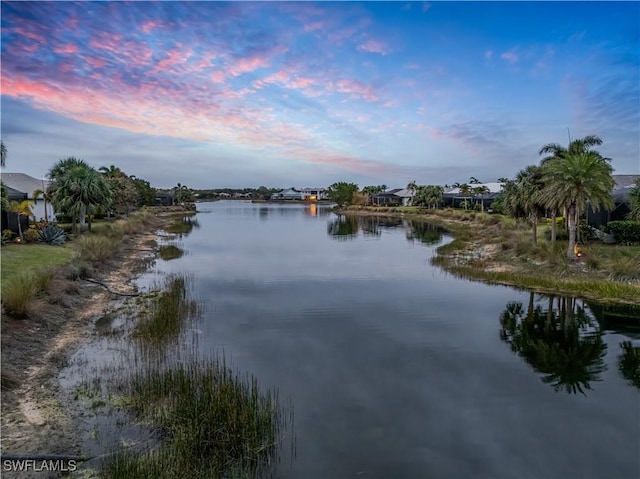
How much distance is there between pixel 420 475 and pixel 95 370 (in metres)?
9.79

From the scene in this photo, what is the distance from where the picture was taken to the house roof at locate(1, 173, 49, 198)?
163ft

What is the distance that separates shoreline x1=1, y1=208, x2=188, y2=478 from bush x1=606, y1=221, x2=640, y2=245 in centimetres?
3312

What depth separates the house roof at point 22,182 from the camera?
49.6 meters

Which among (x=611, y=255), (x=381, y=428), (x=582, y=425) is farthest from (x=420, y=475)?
(x=611, y=255)

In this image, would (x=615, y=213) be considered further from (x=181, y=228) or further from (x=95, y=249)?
(x=181, y=228)

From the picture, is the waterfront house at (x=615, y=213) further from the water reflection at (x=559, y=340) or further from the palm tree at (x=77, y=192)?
the palm tree at (x=77, y=192)

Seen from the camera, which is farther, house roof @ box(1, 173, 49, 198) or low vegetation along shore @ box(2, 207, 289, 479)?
house roof @ box(1, 173, 49, 198)

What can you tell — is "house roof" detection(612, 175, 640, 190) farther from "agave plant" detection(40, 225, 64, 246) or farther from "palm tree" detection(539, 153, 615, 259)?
"agave plant" detection(40, 225, 64, 246)

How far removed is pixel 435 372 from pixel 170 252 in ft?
106

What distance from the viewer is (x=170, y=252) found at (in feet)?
136

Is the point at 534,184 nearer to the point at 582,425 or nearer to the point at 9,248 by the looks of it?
the point at 582,425

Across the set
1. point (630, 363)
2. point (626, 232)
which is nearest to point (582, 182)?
point (626, 232)

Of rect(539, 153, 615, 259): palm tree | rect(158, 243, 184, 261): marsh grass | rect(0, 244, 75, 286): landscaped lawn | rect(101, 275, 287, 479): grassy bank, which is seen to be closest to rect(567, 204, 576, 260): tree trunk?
rect(539, 153, 615, 259): palm tree

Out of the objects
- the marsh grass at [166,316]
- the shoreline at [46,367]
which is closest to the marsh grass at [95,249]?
the shoreline at [46,367]
